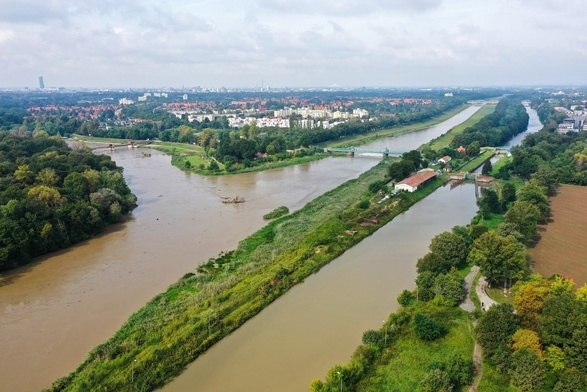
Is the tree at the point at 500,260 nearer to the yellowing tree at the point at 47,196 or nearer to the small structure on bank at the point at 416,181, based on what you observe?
the small structure on bank at the point at 416,181

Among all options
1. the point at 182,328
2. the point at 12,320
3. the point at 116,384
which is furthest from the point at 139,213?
the point at 116,384

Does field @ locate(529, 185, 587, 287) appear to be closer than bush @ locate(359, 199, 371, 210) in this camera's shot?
Yes

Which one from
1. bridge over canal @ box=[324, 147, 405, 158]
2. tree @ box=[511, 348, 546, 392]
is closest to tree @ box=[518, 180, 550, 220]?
tree @ box=[511, 348, 546, 392]

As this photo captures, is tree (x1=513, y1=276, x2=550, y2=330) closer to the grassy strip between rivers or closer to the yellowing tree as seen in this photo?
the grassy strip between rivers

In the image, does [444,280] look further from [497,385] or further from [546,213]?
[546,213]

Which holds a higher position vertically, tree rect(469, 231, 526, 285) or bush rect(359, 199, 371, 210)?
tree rect(469, 231, 526, 285)

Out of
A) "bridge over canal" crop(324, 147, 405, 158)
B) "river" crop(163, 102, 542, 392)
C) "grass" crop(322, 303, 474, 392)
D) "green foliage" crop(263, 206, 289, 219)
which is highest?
"bridge over canal" crop(324, 147, 405, 158)

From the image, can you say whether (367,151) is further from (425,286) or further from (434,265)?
(425,286)
